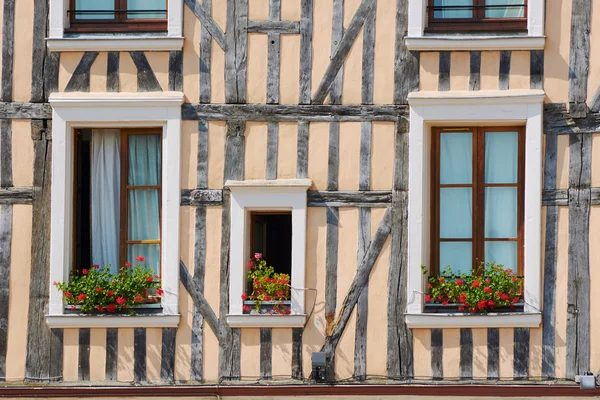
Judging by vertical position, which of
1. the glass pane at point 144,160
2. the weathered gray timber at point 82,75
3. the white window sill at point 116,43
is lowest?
the glass pane at point 144,160

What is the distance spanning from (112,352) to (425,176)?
3.21 m

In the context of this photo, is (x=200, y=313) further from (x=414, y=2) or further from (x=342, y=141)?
(x=414, y=2)

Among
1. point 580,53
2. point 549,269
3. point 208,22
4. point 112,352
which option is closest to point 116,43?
point 208,22

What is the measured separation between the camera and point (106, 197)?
12.0m

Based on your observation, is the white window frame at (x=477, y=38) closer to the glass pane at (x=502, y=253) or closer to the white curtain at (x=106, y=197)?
the glass pane at (x=502, y=253)

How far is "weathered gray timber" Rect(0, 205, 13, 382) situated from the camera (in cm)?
1170

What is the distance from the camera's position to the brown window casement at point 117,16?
11.9 metres

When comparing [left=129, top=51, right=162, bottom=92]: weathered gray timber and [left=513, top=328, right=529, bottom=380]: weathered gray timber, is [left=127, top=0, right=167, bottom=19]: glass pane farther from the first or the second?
[left=513, top=328, right=529, bottom=380]: weathered gray timber

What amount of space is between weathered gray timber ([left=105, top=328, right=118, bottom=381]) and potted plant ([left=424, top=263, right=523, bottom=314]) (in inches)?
98.5

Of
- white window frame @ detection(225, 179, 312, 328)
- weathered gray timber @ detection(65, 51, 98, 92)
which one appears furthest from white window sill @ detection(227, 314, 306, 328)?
weathered gray timber @ detection(65, 51, 98, 92)

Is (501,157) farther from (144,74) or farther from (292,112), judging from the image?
(144,74)

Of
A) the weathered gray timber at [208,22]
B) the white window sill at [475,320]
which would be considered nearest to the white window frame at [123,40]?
the weathered gray timber at [208,22]

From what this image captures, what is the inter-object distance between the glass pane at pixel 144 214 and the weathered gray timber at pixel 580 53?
12.7 ft

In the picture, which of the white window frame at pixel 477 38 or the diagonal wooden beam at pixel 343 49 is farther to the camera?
the diagonal wooden beam at pixel 343 49
